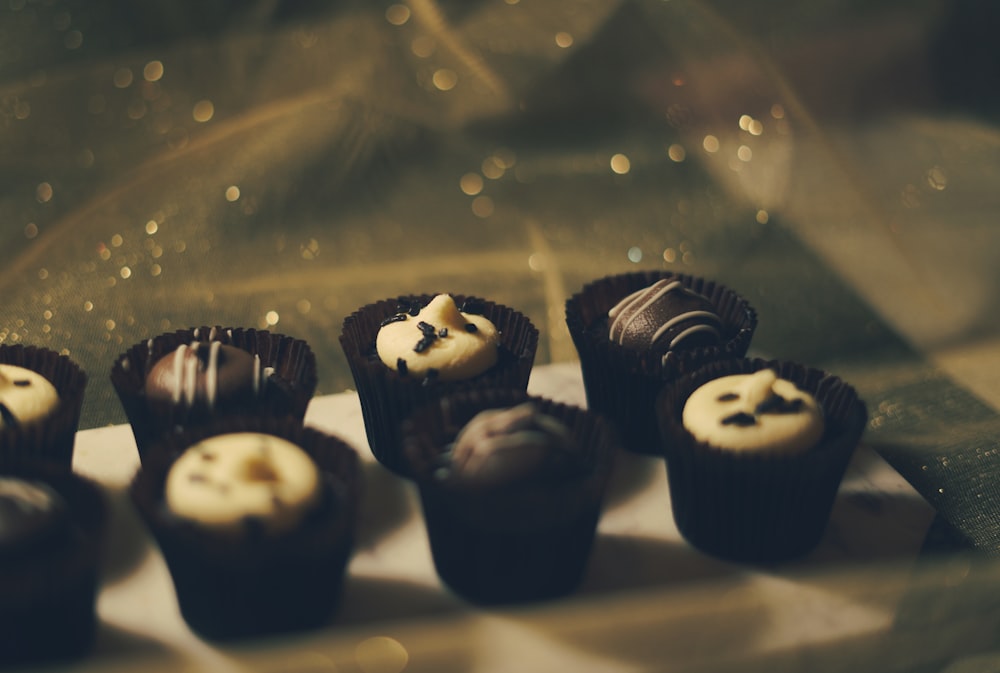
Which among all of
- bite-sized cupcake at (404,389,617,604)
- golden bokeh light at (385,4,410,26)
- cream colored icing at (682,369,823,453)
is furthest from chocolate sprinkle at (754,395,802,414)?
golden bokeh light at (385,4,410,26)

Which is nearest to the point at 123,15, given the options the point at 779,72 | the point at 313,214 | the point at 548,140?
the point at 313,214

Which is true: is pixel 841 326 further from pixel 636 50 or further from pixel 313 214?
pixel 313 214

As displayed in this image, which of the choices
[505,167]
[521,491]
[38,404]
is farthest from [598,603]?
[505,167]

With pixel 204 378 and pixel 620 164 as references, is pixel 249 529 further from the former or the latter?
pixel 620 164

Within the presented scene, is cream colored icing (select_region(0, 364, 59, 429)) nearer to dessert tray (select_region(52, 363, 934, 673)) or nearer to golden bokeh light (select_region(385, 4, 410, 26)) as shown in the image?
dessert tray (select_region(52, 363, 934, 673))

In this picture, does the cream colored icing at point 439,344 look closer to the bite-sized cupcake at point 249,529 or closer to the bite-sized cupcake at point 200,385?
the bite-sized cupcake at point 200,385

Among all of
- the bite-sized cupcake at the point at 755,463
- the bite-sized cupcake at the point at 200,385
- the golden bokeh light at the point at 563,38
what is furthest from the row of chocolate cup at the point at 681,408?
the golden bokeh light at the point at 563,38
